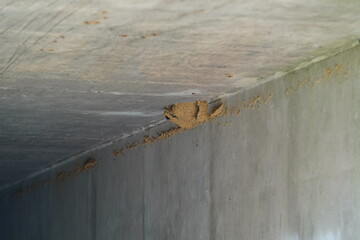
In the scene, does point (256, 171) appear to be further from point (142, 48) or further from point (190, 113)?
point (142, 48)

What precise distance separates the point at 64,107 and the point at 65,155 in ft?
9.75

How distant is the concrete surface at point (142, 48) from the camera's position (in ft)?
11.0

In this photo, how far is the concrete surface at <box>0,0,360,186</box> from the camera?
11.0ft

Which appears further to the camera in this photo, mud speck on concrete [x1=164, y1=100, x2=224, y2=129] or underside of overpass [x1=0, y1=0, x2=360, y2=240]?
mud speck on concrete [x1=164, y1=100, x2=224, y2=129]

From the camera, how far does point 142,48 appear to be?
158 inches

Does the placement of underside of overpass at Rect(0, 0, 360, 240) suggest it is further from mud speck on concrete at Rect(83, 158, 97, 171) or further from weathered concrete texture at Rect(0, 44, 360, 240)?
mud speck on concrete at Rect(83, 158, 97, 171)

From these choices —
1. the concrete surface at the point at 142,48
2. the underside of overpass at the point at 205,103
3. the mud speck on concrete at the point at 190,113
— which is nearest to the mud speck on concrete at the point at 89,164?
the underside of overpass at the point at 205,103

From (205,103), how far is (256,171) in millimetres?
902

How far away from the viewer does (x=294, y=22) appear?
3580 millimetres

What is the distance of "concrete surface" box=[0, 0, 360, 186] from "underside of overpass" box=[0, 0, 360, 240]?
1cm

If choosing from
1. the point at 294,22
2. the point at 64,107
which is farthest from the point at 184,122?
the point at 294,22

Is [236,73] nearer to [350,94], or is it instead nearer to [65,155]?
[350,94]

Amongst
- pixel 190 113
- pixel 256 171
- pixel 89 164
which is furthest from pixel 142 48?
pixel 89 164

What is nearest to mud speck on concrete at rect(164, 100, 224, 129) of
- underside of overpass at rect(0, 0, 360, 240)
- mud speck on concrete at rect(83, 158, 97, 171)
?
underside of overpass at rect(0, 0, 360, 240)
